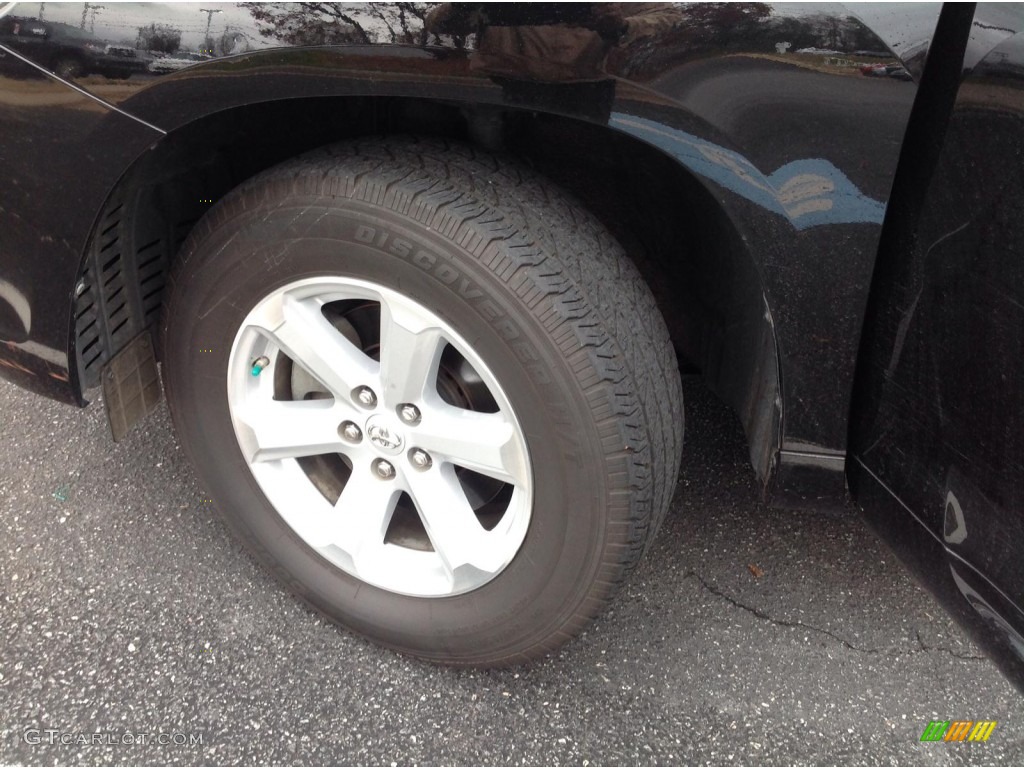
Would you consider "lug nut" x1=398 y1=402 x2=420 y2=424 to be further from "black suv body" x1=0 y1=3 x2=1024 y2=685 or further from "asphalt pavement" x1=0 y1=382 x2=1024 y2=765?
"asphalt pavement" x1=0 y1=382 x2=1024 y2=765

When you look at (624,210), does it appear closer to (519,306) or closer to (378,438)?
(519,306)

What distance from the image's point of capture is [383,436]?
67.2 inches

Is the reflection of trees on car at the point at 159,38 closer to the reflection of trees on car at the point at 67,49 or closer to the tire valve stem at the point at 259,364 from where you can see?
the reflection of trees on car at the point at 67,49

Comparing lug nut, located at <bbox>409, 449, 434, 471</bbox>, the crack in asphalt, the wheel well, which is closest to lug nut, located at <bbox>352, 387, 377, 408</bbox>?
lug nut, located at <bbox>409, 449, 434, 471</bbox>

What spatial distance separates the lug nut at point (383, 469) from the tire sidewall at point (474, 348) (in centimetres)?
26

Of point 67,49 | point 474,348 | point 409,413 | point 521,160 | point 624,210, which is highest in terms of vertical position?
point 67,49

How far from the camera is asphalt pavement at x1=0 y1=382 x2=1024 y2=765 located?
175 cm

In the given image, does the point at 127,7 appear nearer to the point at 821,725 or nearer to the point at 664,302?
the point at 664,302

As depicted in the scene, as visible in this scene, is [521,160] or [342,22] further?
[521,160]

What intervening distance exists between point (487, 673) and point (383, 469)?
20.3 inches

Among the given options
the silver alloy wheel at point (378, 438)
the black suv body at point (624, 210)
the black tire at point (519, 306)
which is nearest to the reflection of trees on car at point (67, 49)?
the black suv body at point (624, 210)

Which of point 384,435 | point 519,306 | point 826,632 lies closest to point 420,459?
point 384,435

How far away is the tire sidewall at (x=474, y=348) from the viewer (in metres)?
1.44

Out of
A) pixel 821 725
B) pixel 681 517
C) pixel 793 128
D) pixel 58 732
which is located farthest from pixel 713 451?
pixel 58 732
